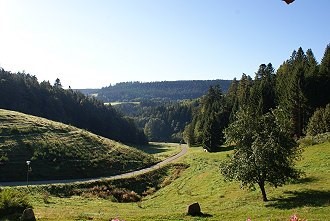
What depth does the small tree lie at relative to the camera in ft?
114

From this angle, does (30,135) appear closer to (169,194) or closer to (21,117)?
(21,117)

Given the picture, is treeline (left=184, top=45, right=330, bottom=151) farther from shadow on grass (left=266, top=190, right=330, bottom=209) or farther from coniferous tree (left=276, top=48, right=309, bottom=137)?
shadow on grass (left=266, top=190, right=330, bottom=209)

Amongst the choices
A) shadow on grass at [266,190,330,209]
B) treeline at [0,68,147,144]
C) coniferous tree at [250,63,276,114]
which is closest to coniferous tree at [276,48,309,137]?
coniferous tree at [250,63,276,114]

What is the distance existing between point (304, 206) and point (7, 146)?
58.9 metres

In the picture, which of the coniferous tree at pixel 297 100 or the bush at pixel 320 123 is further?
the coniferous tree at pixel 297 100

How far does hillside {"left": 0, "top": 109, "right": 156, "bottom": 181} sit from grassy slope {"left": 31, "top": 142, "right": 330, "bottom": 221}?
1632 cm

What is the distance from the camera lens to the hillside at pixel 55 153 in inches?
2712

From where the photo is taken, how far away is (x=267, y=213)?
97.1ft

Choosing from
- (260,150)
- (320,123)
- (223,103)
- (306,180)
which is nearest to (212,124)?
(223,103)

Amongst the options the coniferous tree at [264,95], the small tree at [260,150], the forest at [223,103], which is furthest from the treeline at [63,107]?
the small tree at [260,150]

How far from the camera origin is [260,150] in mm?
34656

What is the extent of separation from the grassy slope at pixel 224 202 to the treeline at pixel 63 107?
104173mm

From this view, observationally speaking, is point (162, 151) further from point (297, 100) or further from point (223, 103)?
point (297, 100)

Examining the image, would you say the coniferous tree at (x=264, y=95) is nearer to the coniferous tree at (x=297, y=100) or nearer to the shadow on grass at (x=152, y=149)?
the coniferous tree at (x=297, y=100)
